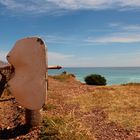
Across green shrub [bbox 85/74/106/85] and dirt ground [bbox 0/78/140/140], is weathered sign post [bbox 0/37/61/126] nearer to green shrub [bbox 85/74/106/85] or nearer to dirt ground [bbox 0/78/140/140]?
dirt ground [bbox 0/78/140/140]

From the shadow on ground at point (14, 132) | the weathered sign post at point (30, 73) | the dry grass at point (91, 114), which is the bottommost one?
the shadow on ground at point (14, 132)

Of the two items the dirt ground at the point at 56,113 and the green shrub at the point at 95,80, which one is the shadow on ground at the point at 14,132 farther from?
the green shrub at the point at 95,80

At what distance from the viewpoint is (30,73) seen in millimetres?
7562

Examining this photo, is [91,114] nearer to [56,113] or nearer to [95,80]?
[56,113]

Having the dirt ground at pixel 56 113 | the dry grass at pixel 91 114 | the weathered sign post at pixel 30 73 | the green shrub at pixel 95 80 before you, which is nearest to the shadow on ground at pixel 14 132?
the dirt ground at pixel 56 113

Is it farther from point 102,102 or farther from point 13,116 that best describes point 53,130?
point 102,102

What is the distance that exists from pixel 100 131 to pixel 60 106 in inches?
158

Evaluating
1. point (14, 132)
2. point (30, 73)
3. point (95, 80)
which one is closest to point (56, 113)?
point (14, 132)

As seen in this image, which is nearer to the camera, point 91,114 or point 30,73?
point 30,73

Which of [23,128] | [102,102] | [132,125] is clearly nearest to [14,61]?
[23,128]

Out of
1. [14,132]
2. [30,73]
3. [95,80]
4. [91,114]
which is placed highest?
[30,73]

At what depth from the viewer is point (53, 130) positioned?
432 inches

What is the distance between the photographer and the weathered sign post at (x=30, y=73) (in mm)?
7469

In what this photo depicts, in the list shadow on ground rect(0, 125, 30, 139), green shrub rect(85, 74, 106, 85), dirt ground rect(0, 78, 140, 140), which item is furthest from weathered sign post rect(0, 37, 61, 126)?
green shrub rect(85, 74, 106, 85)
